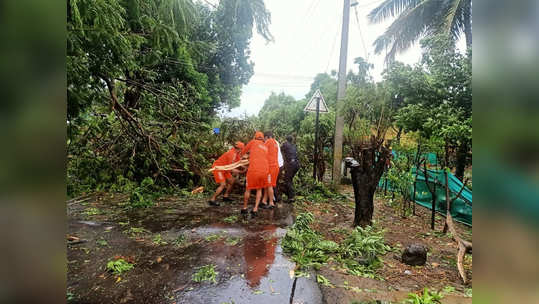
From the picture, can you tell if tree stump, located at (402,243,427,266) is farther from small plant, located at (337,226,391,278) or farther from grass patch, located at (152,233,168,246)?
grass patch, located at (152,233,168,246)

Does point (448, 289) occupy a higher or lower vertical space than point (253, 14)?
lower

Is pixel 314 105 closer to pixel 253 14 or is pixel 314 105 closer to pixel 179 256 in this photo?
pixel 253 14

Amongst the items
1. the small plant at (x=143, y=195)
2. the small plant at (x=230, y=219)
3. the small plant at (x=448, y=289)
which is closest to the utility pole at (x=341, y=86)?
the small plant at (x=230, y=219)

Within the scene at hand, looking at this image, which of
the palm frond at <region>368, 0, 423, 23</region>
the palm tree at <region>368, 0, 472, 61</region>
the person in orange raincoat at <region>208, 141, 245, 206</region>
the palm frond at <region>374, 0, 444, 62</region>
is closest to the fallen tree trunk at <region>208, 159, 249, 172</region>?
the person in orange raincoat at <region>208, 141, 245, 206</region>

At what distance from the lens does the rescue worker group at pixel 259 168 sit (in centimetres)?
595

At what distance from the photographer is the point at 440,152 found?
620cm

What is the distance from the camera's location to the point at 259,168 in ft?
19.4

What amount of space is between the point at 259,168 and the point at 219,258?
92.3 inches

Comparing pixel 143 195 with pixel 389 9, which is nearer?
pixel 143 195

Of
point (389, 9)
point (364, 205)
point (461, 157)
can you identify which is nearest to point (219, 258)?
point (364, 205)

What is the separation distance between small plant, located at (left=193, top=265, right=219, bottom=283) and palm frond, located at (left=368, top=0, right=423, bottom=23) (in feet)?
48.5
